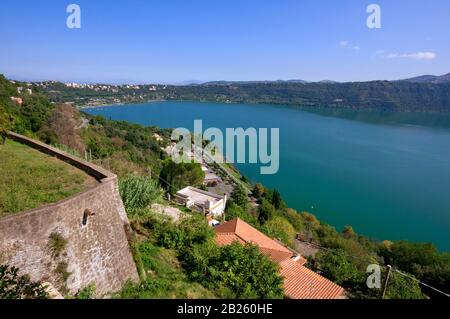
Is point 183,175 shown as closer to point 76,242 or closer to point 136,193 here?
point 136,193

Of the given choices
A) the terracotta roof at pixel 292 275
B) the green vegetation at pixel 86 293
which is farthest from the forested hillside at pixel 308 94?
the green vegetation at pixel 86 293

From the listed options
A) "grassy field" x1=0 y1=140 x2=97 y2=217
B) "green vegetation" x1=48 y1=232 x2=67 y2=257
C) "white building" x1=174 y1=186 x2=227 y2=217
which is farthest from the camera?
"white building" x1=174 y1=186 x2=227 y2=217

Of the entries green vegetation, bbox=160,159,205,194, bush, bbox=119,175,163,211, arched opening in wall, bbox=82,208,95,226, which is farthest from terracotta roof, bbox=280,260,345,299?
green vegetation, bbox=160,159,205,194

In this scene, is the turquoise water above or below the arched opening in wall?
below

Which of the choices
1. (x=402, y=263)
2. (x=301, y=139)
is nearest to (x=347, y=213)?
(x=402, y=263)

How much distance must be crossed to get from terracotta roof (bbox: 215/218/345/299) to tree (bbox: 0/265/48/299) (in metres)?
4.54

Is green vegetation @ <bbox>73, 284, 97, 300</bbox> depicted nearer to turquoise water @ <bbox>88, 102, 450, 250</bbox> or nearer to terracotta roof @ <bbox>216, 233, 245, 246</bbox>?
terracotta roof @ <bbox>216, 233, 245, 246</bbox>

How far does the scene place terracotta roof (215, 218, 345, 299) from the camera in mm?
8156

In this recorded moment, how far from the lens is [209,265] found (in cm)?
634

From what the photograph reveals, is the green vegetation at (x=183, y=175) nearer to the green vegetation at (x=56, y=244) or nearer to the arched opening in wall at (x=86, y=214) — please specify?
the arched opening in wall at (x=86, y=214)

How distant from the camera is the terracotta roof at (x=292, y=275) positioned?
816 cm

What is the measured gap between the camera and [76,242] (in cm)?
450

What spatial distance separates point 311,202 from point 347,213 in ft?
13.1

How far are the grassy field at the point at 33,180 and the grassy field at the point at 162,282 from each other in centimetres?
185
